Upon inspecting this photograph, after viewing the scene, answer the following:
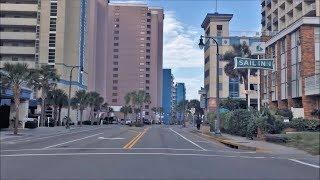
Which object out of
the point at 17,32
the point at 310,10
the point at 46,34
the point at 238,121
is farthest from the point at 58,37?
the point at 238,121

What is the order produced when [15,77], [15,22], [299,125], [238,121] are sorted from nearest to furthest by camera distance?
[299,125] < [238,121] < [15,77] < [15,22]

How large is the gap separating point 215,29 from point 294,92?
69499mm

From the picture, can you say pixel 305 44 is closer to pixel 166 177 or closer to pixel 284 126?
pixel 284 126

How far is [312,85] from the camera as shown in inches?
2089

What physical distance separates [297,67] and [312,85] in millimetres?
5401

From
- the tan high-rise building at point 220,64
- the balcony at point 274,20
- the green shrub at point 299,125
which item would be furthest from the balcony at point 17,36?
the green shrub at point 299,125

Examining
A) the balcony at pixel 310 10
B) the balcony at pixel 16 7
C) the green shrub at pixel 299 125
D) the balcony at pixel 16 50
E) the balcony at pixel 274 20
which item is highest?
the balcony at pixel 16 7

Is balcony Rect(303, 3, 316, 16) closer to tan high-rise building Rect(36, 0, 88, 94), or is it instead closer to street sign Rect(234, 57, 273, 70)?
street sign Rect(234, 57, 273, 70)

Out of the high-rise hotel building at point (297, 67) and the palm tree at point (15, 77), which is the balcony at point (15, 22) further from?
the palm tree at point (15, 77)

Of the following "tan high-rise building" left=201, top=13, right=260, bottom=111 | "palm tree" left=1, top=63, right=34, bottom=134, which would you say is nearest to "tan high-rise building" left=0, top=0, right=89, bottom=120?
"tan high-rise building" left=201, top=13, right=260, bottom=111

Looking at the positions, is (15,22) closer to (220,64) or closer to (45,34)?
(45,34)

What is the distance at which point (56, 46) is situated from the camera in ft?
350

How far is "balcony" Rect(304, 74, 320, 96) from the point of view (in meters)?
51.7

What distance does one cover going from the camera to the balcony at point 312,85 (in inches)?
2034
